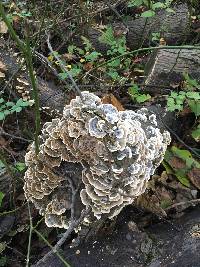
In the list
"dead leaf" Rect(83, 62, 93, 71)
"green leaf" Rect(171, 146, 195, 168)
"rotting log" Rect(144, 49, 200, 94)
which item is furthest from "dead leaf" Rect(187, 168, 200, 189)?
"dead leaf" Rect(83, 62, 93, 71)

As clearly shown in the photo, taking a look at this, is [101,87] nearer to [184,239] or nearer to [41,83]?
[41,83]

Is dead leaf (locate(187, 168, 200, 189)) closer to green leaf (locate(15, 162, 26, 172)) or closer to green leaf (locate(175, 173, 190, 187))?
green leaf (locate(175, 173, 190, 187))

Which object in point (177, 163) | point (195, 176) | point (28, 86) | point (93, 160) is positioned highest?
point (93, 160)

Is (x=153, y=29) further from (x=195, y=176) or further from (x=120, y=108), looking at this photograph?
(x=195, y=176)

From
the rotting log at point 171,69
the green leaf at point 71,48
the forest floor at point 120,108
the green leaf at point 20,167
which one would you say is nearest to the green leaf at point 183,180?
the forest floor at point 120,108

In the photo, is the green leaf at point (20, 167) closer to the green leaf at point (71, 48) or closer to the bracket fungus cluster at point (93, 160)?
the bracket fungus cluster at point (93, 160)

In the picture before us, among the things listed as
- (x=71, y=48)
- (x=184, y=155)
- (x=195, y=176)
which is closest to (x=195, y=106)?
(x=184, y=155)

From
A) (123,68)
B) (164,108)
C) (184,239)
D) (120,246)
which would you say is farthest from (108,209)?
(123,68)
